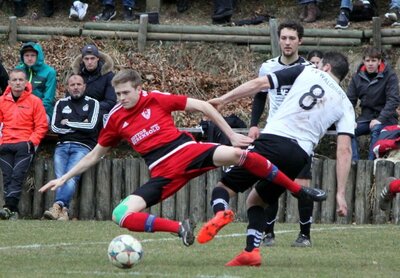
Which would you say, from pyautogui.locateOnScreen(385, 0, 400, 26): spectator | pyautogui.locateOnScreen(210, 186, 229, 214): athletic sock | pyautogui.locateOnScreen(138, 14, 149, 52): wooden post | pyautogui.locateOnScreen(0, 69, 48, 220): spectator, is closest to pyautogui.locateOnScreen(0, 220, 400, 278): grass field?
pyautogui.locateOnScreen(210, 186, 229, 214): athletic sock

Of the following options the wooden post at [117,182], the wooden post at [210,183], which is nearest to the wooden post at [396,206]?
the wooden post at [210,183]

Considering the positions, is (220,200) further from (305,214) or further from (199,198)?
(199,198)

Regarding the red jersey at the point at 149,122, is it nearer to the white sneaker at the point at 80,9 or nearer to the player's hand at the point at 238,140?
the player's hand at the point at 238,140

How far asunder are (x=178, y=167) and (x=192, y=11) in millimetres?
11264

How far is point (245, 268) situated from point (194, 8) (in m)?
12.2

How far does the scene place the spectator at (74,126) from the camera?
14.6 meters

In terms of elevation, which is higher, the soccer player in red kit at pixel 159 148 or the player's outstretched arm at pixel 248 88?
the player's outstretched arm at pixel 248 88

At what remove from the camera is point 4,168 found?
14.5 meters

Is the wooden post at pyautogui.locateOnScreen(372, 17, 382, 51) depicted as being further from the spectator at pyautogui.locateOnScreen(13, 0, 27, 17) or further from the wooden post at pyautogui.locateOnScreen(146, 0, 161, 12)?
the spectator at pyautogui.locateOnScreen(13, 0, 27, 17)

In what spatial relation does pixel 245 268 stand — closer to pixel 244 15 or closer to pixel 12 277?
pixel 12 277

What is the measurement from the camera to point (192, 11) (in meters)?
20.2

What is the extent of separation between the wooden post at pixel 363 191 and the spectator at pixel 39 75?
428 centimetres

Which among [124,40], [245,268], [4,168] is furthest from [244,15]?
[245,268]

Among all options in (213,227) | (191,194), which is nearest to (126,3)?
(191,194)
